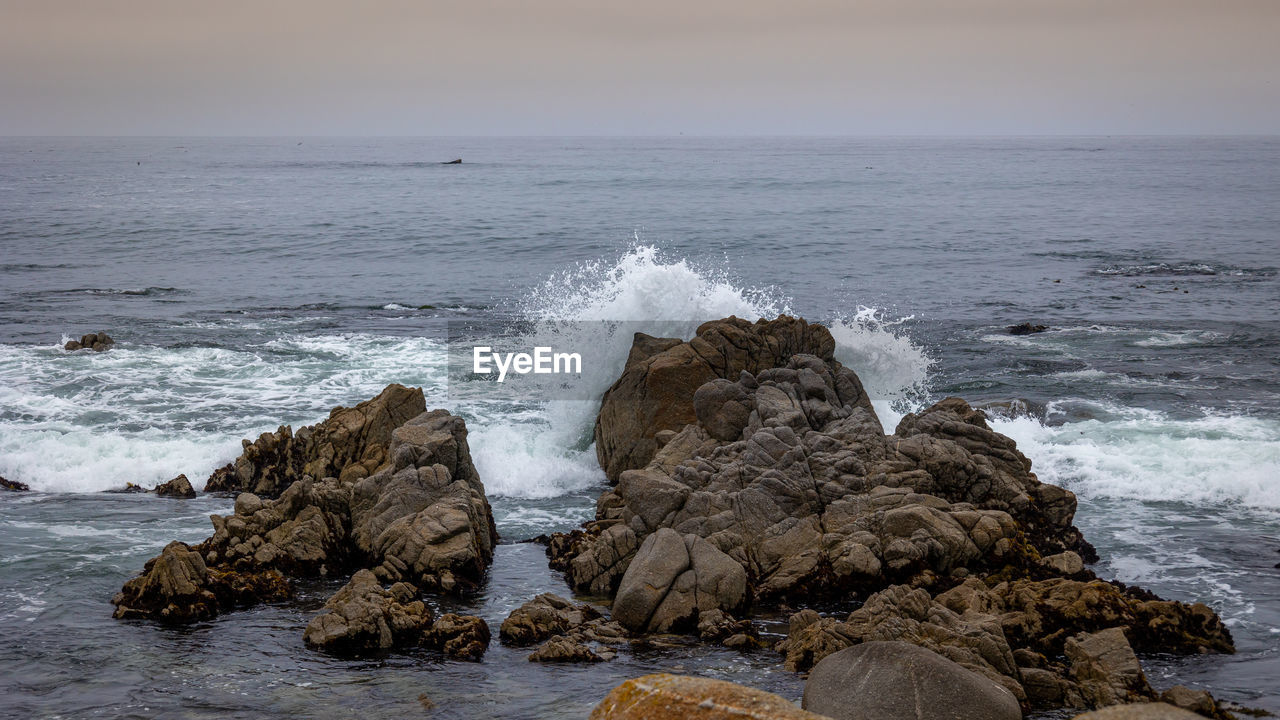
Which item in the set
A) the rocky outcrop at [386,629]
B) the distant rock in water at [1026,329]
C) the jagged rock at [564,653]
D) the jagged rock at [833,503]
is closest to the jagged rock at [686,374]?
the jagged rock at [833,503]

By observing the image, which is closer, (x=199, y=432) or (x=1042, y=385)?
(x=199, y=432)

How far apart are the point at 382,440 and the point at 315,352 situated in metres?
12.0

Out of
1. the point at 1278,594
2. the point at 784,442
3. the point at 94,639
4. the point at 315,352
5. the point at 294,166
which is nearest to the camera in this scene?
the point at 94,639

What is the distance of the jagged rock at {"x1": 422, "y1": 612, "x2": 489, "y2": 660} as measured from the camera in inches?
467

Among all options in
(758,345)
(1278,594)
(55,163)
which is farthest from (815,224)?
(55,163)

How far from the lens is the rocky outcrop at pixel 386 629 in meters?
11.9

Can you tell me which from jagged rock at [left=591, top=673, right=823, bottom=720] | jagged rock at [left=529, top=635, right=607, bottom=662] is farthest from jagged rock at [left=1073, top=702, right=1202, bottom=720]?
jagged rock at [left=529, top=635, right=607, bottom=662]

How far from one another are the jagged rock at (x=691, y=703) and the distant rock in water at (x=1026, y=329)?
94.9ft

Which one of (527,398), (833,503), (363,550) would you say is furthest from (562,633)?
(527,398)

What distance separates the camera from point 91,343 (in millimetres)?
28469

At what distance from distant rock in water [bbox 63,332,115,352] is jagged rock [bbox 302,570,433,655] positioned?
19394 millimetres

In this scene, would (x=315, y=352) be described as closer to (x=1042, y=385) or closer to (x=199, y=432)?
(x=199, y=432)

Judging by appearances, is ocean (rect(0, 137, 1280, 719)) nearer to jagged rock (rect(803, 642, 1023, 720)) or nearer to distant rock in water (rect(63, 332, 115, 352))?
distant rock in water (rect(63, 332, 115, 352))

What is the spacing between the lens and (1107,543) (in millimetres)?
15805
